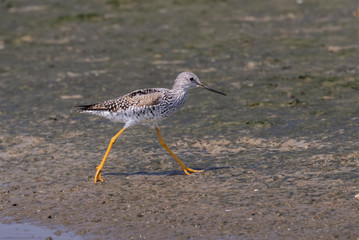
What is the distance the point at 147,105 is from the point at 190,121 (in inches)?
83.1

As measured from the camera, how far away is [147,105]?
8.65 metres

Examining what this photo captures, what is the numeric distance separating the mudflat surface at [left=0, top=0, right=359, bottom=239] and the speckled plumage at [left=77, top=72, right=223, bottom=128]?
69cm

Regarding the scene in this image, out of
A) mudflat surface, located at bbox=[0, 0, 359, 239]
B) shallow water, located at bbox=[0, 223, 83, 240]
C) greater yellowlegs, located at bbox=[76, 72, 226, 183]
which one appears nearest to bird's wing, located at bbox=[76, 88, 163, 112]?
greater yellowlegs, located at bbox=[76, 72, 226, 183]

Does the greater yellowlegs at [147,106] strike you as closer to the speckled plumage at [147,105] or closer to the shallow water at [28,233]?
the speckled plumage at [147,105]

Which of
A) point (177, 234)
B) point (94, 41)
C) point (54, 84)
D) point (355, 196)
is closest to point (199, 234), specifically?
point (177, 234)

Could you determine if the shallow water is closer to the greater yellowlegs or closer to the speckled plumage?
the greater yellowlegs

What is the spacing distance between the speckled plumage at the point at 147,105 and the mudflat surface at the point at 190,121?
694 mm

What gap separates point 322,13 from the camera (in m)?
16.5

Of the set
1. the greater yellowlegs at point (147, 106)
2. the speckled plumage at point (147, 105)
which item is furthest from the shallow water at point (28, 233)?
the speckled plumage at point (147, 105)

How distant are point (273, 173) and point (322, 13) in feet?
29.5

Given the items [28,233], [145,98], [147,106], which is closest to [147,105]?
[147,106]

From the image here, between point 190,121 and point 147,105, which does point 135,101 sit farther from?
point 190,121

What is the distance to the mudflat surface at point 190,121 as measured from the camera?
24.3 ft

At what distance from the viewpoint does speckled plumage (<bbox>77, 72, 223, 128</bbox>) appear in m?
8.67
